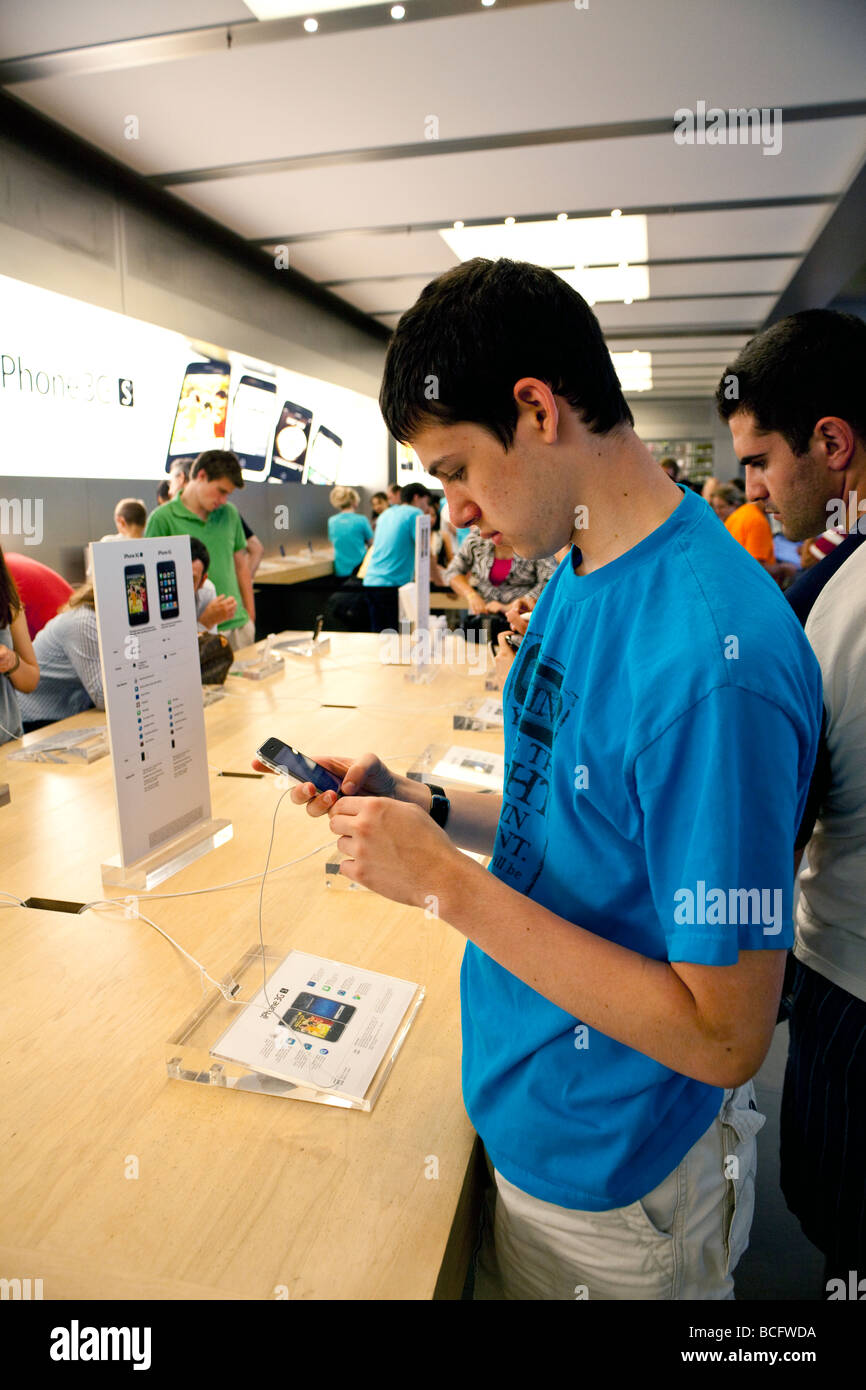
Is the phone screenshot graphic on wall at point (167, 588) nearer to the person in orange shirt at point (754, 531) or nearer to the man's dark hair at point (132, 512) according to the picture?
the man's dark hair at point (132, 512)

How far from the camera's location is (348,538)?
773cm

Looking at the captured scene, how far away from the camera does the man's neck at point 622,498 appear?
30.0 inches

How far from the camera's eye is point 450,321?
0.76 meters

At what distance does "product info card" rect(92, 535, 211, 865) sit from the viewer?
5.00 ft

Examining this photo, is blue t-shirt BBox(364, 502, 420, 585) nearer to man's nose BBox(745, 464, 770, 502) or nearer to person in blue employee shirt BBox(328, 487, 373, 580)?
person in blue employee shirt BBox(328, 487, 373, 580)

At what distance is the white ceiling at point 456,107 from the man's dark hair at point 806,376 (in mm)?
2451

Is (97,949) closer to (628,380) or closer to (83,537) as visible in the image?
(83,537)

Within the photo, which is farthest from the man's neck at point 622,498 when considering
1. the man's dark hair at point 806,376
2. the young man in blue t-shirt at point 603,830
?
the man's dark hair at point 806,376

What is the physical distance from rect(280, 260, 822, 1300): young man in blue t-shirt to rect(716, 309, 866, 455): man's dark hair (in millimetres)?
631

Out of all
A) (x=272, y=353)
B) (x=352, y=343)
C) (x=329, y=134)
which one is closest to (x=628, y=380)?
(x=352, y=343)

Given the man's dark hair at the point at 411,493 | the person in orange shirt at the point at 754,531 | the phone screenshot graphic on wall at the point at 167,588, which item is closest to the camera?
the phone screenshot graphic on wall at the point at 167,588

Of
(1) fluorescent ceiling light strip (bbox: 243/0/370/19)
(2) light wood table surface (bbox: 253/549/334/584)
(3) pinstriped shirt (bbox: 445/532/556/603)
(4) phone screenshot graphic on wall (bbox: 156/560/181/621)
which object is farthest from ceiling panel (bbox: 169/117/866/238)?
(4) phone screenshot graphic on wall (bbox: 156/560/181/621)

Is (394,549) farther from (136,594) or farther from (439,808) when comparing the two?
(439,808)

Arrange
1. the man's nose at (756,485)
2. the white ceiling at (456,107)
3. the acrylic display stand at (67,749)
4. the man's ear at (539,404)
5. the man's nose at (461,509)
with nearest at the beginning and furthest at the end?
the man's ear at (539,404), the man's nose at (461,509), the man's nose at (756,485), the acrylic display stand at (67,749), the white ceiling at (456,107)
